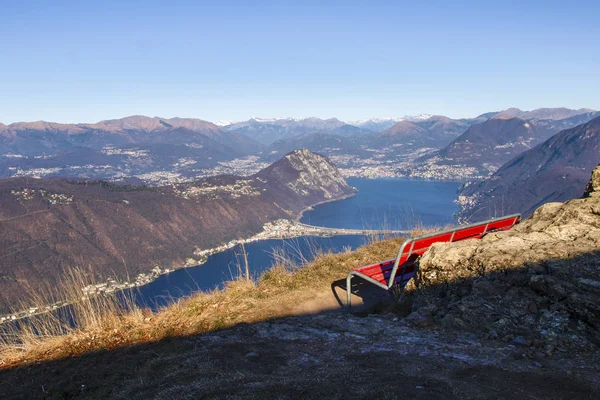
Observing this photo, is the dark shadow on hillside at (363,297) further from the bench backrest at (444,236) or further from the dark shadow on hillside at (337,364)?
the dark shadow on hillside at (337,364)

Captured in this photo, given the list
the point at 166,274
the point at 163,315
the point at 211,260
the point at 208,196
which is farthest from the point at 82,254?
the point at 163,315

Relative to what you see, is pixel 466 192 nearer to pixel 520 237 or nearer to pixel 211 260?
pixel 211 260

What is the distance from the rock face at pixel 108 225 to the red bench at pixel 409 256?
79.0 m

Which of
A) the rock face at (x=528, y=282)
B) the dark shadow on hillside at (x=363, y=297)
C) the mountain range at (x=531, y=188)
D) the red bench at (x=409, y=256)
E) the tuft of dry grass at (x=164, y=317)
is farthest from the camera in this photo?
the mountain range at (x=531, y=188)

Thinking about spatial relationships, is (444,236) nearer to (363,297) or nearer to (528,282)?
(363,297)

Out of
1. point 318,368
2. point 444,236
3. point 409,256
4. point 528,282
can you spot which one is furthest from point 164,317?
point 528,282

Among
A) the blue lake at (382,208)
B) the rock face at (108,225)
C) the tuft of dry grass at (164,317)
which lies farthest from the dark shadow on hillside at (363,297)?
the blue lake at (382,208)

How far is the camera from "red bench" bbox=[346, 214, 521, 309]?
7223 mm

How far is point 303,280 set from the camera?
901cm

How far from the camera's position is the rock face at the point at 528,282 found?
4.69 meters

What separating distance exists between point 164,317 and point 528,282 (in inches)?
259

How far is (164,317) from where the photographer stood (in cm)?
737

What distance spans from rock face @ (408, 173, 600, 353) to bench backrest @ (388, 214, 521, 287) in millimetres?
420

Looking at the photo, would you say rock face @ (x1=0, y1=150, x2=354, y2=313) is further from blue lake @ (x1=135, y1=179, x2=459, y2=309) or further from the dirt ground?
the dirt ground
